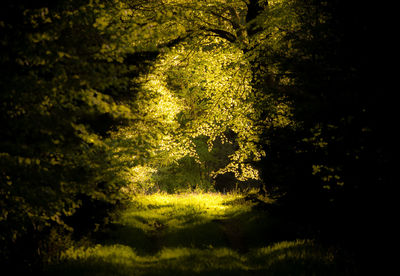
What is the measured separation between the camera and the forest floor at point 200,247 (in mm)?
8117

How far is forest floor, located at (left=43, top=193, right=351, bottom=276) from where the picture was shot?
8.12 meters

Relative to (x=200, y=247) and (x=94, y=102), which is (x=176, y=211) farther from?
(x=94, y=102)

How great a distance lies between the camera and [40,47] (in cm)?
543

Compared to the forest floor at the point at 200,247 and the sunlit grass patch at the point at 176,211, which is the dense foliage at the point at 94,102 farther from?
the sunlit grass patch at the point at 176,211

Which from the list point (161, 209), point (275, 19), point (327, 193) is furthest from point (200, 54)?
point (327, 193)

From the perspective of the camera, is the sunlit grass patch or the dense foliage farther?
the sunlit grass patch

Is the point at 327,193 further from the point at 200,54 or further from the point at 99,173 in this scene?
the point at 200,54

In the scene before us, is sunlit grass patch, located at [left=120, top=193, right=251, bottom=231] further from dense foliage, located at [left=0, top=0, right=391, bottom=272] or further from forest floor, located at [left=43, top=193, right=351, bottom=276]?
dense foliage, located at [left=0, top=0, right=391, bottom=272]

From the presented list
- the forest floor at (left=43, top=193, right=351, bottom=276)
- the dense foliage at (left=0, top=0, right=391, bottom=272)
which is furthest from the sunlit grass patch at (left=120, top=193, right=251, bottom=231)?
the dense foliage at (left=0, top=0, right=391, bottom=272)

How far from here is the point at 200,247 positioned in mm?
11289

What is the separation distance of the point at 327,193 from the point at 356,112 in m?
4.13

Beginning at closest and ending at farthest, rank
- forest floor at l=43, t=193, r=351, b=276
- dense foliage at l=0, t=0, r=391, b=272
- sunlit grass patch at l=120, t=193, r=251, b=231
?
dense foliage at l=0, t=0, r=391, b=272
forest floor at l=43, t=193, r=351, b=276
sunlit grass patch at l=120, t=193, r=251, b=231

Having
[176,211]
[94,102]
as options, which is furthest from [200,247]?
[94,102]

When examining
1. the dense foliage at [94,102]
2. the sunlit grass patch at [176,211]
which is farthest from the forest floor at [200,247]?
the dense foliage at [94,102]
